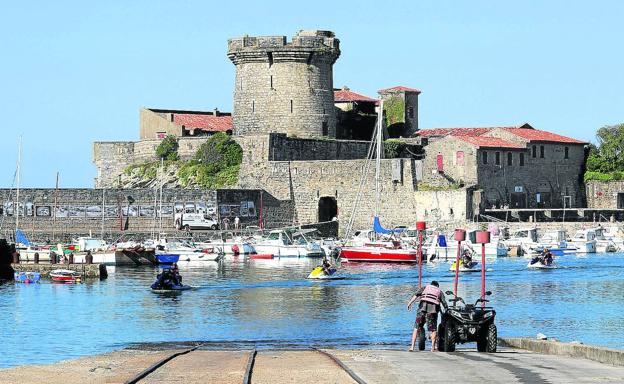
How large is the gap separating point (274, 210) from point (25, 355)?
47954mm

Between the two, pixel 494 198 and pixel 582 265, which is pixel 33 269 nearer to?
pixel 582 265

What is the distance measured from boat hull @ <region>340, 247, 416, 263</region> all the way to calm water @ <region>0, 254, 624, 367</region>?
1.02 meters

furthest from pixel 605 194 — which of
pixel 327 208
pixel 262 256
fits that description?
pixel 262 256

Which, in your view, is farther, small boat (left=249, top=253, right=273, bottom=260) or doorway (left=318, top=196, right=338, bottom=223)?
doorway (left=318, top=196, right=338, bottom=223)

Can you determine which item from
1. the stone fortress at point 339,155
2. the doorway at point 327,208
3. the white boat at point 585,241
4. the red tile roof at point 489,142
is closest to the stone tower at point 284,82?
the stone fortress at point 339,155

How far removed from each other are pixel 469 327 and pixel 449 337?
402 mm

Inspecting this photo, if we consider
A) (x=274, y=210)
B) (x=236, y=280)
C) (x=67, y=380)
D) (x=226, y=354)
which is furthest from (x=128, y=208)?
→ (x=67, y=380)

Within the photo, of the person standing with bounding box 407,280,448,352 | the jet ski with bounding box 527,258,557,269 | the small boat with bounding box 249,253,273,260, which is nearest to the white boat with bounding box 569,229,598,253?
the jet ski with bounding box 527,258,557,269

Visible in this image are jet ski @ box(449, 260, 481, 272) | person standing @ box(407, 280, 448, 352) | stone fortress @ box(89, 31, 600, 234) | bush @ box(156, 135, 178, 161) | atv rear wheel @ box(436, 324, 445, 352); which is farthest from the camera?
A: bush @ box(156, 135, 178, 161)

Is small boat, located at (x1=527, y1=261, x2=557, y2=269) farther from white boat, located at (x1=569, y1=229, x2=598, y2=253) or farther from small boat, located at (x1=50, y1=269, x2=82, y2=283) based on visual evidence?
small boat, located at (x1=50, y1=269, x2=82, y2=283)

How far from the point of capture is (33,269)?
56406 millimetres

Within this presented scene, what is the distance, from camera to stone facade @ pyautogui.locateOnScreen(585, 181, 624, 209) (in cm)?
8219

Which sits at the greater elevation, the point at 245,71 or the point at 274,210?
the point at 245,71

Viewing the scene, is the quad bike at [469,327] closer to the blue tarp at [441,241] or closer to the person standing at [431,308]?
the person standing at [431,308]
